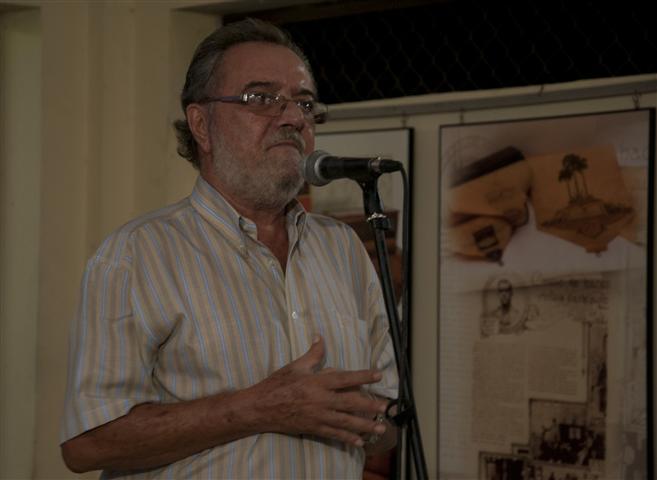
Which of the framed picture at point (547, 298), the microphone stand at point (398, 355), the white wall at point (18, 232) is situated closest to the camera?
the microphone stand at point (398, 355)

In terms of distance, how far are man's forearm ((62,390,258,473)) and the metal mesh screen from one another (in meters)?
1.78

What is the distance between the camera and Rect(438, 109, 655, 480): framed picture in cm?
262

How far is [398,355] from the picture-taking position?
1.72 m

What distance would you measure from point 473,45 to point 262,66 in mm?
1382

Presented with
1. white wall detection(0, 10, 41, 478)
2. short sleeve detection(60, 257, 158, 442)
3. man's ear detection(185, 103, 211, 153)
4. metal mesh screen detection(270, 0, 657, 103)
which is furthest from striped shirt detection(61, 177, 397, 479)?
metal mesh screen detection(270, 0, 657, 103)

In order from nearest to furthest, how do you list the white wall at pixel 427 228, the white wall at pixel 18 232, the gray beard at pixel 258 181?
the gray beard at pixel 258 181 → the white wall at pixel 427 228 → the white wall at pixel 18 232

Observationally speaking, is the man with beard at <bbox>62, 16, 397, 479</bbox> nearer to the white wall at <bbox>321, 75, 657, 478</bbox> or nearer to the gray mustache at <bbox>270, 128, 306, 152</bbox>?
the gray mustache at <bbox>270, 128, 306, 152</bbox>

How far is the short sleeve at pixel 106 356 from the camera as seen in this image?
177 cm

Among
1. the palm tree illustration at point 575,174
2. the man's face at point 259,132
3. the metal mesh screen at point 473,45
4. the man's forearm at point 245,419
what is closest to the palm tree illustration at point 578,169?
the palm tree illustration at point 575,174

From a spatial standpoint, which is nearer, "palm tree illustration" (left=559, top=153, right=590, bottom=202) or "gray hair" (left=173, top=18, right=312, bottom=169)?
"gray hair" (left=173, top=18, right=312, bottom=169)

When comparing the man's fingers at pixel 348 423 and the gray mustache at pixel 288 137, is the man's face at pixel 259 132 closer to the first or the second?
the gray mustache at pixel 288 137

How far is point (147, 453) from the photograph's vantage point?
176 centimetres

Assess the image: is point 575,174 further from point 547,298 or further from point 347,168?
point 347,168

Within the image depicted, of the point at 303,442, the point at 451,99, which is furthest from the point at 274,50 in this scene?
the point at 451,99
